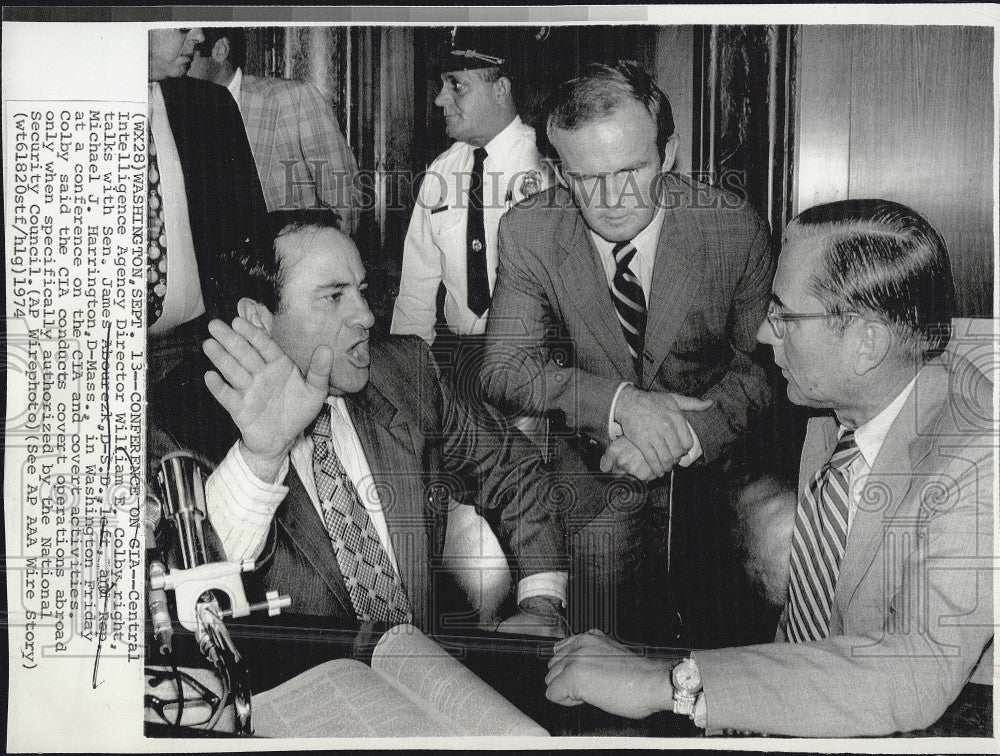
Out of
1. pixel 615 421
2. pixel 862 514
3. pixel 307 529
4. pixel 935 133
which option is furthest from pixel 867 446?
pixel 307 529

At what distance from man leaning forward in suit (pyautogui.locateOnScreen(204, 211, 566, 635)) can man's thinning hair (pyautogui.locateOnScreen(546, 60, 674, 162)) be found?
0.72m

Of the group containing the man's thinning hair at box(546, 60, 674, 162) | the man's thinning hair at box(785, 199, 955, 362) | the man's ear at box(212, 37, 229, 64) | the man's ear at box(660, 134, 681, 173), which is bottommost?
the man's thinning hair at box(785, 199, 955, 362)

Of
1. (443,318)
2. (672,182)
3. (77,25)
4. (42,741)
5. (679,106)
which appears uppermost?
(77,25)

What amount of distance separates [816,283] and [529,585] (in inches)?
46.9

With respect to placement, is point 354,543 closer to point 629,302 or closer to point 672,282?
point 629,302

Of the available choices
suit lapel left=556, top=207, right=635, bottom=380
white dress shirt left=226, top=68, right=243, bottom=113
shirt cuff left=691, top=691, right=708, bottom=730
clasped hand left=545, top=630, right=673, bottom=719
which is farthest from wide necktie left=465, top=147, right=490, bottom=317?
shirt cuff left=691, top=691, right=708, bottom=730

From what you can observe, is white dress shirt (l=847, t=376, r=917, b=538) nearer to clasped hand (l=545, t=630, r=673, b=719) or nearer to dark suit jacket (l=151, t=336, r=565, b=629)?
clasped hand (l=545, t=630, r=673, b=719)

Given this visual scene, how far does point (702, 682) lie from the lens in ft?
8.48

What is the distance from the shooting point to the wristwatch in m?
2.59

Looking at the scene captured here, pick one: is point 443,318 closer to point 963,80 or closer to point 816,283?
point 816,283

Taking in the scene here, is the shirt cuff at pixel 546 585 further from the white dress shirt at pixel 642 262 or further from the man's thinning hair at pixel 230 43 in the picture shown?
the man's thinning hair at pixel 230 43

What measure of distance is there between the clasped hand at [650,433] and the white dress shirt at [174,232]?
1.25 meters

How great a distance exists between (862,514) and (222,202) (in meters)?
2.04

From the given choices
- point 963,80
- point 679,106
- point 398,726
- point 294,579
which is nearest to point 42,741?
point 294,579
